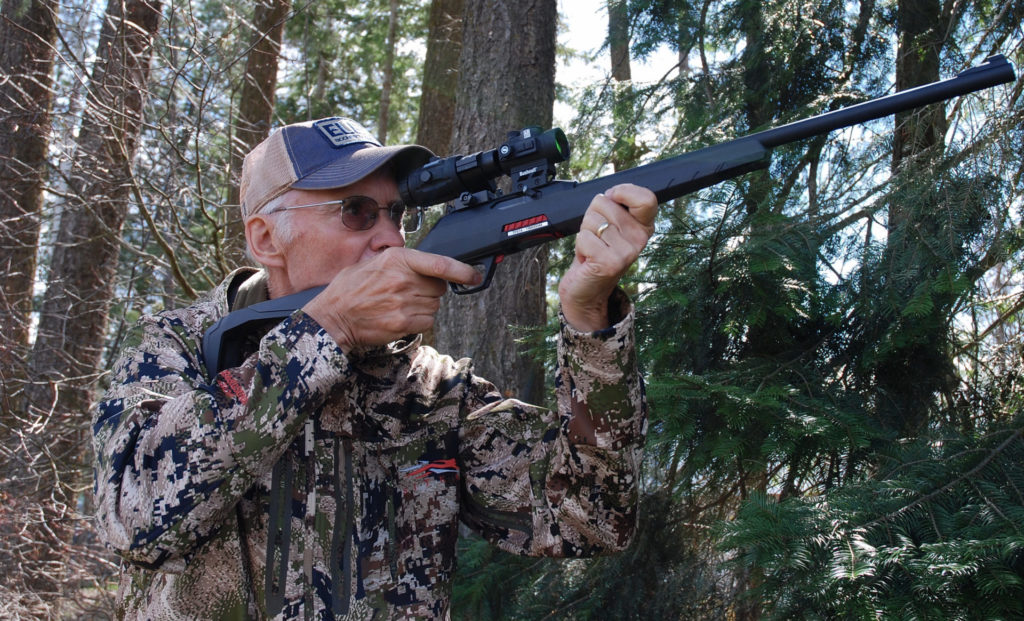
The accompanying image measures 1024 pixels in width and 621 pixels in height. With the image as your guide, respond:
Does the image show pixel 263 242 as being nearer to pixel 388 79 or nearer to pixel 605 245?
pixel 605 245

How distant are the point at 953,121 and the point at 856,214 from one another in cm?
72

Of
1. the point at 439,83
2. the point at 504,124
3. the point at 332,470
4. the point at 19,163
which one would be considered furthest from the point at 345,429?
the point at 439,83

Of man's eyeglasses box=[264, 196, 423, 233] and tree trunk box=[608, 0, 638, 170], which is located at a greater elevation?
tree trunk box=[608, 0, 638, 170]

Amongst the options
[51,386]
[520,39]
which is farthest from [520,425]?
[51,386]

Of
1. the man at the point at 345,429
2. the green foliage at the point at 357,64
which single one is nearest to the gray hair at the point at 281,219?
the man at the point at 345,429

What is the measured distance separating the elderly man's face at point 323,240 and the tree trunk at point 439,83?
6334mm

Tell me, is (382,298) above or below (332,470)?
above

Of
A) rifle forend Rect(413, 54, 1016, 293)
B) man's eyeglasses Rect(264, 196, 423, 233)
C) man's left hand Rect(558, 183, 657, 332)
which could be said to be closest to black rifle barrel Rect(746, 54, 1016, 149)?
rifle forend Rect(413, 54, 1016, 293)

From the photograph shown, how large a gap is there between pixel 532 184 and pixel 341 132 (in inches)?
26.3

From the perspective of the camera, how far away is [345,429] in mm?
2531

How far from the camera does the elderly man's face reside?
2617 millimetres

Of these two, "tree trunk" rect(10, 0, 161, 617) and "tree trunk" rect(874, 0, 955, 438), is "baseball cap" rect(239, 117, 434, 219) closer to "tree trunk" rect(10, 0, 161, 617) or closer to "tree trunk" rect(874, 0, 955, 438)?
"tree trunk" rect(874, 0, 955, 438)

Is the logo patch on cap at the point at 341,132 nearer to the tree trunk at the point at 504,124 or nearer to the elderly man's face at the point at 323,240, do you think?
the elderly man's face at the point at 323,240

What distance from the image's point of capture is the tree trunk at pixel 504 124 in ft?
17.2
